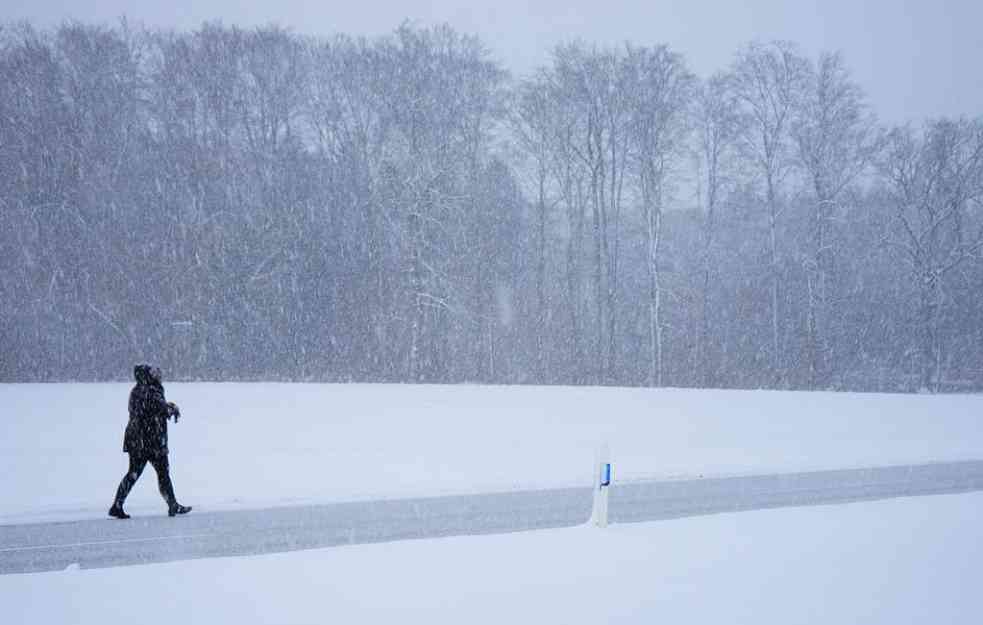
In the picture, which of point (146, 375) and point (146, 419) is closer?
point (146, 419)

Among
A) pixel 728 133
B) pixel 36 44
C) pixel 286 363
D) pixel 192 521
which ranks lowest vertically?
pixel 192 521

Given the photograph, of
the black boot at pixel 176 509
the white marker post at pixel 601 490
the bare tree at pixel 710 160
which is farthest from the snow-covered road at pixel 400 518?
the bare tree at pixel 710 160

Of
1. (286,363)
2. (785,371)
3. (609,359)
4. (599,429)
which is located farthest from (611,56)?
(599,429)

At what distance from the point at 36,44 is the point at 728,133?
31.0 meters

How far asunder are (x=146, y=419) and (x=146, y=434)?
202 millimetres

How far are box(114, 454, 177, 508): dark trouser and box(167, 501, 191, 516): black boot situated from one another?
A: 0.06 metres

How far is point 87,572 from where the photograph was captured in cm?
781

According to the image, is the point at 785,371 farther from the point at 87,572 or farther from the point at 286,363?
the point at 87,572

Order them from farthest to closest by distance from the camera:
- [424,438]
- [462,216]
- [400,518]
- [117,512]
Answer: [462,216] → [424,438] → [400,518] → [117,512]

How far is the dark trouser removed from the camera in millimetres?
11031

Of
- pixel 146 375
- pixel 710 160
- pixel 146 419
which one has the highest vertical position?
pixel 710 160

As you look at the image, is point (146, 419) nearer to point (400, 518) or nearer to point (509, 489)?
point (400, 518)

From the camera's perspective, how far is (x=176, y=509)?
454 inches

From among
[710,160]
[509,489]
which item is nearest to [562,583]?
[509,489]
